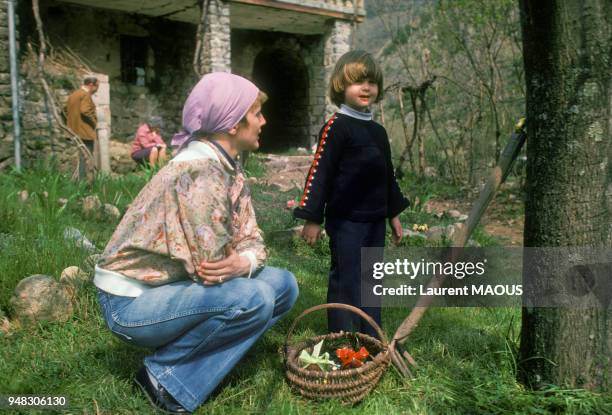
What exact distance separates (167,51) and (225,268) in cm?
1028

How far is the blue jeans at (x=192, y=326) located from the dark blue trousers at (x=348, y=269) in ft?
1.86

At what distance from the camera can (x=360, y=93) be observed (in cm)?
268

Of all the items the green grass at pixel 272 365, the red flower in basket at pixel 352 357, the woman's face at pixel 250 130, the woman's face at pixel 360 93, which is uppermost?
the woman's face at pixel 360 93

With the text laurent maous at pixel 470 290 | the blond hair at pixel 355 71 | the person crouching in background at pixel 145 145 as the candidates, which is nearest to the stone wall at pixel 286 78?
the person crouching in background at pixel 145 145

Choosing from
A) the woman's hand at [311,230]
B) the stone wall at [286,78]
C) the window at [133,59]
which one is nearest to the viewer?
the woman's hand at [311,230]

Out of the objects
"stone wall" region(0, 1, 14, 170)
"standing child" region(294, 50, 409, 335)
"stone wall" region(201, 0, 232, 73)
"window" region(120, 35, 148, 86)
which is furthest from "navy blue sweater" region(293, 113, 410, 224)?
"window" region(120, 35, 148, 86)

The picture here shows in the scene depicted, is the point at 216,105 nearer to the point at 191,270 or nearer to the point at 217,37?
the point at 191,270

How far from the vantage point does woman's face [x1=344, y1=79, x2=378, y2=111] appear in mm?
2682

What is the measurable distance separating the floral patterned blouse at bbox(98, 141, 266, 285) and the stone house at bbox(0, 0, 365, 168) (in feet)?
23.7

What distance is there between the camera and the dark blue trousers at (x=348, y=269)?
2648 mm

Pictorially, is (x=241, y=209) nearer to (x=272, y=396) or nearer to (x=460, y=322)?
(x=272, y=396)

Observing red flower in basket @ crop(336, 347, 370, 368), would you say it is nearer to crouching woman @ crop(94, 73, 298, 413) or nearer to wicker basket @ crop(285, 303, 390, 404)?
wicker basket @ crop(285, 303, 390, 404)

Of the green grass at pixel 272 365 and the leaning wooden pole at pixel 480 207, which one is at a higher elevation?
the leaning wooden pole at pixel 480 207

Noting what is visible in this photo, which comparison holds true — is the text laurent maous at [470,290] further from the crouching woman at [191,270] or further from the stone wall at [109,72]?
the stone wall at [109,72]
